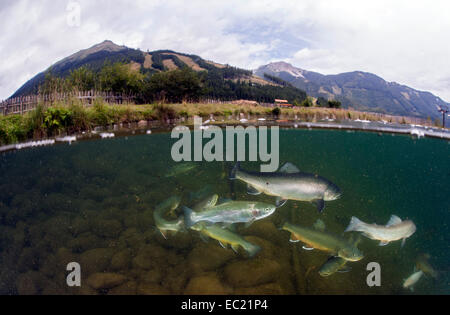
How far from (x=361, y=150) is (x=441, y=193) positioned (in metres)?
6.17

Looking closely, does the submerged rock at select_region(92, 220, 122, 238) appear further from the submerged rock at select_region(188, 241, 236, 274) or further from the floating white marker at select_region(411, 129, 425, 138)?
the floating white marker at select_region(411, 129, 425, 138)

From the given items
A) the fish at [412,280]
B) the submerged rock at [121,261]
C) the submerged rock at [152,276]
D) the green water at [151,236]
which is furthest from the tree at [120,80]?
the fish at [412,280]

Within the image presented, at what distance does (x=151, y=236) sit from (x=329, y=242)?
334cm

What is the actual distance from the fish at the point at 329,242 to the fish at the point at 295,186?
1.33 feet

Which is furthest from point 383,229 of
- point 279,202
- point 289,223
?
point 279,202

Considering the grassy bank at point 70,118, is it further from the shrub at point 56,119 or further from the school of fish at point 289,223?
the school of fish at point 289,223

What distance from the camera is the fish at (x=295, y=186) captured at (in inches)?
139

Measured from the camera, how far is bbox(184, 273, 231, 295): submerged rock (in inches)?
130

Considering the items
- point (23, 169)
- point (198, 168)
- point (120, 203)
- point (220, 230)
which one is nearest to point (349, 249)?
point (220, 230)

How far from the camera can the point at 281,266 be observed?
12.7 ft

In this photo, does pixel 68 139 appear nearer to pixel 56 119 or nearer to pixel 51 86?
pixel 56 119

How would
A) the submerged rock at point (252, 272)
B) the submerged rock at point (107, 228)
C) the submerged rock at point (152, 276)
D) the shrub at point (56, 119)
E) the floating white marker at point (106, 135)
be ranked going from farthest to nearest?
the floating white marker at point (106, 135) → the shrub at point (56, 119) → the submerged rock at point (107, 228) → the submerged rock at point (152, 276) → the submerged rock at point (252, 272)

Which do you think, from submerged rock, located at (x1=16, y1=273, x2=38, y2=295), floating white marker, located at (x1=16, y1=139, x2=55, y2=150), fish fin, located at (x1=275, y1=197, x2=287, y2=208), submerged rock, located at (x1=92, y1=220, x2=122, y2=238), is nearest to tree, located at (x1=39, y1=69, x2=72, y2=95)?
floating white marker, located at (x1=16, y1=139, x2=55, y2=150)
